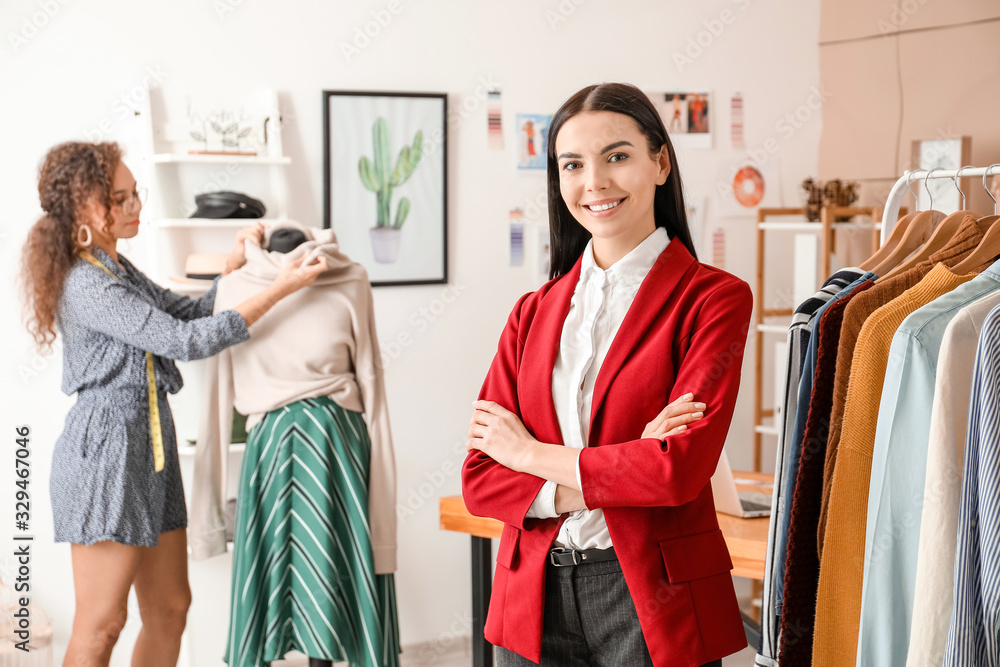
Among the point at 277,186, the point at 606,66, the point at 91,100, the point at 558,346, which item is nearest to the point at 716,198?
the point at 606,66

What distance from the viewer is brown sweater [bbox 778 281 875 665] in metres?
1.39

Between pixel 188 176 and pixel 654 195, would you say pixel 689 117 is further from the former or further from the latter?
pixel 654 195

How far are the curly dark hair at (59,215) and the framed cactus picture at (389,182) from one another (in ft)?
3.53

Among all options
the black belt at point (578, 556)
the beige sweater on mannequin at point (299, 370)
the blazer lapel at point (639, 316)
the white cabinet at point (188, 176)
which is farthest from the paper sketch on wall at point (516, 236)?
the black belt at point (578, 556)

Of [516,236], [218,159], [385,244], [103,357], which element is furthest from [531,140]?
[103,357]

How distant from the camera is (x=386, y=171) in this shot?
3.44m

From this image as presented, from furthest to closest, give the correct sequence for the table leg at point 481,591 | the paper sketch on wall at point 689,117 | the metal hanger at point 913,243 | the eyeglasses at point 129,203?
the paper sketch on wall at point 689,117 < the table leg at point 481,591 < the eyeglasses at point 129,203 < the metal hanger at point 913,243

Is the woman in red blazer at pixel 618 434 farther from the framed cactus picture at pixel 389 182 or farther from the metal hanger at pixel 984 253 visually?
the framed cactus picture at pixel 389 182

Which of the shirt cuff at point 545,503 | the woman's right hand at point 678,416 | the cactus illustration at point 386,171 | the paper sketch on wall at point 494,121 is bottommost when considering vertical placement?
the shirt cuff at point 545,503

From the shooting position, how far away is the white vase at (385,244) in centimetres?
346

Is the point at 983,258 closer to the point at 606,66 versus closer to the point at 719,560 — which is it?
the point at 719,560

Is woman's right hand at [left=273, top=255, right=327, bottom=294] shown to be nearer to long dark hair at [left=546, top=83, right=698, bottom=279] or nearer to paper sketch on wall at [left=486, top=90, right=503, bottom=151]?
long dark hair at [left=546, top=83, right=698, bottom=279]

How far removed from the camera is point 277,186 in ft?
10.6

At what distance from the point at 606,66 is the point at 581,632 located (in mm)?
2920
